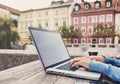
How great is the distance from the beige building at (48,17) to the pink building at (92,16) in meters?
0.75

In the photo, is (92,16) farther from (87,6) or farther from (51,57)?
(51,57)

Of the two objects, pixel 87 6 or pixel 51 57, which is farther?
pixel 87 6

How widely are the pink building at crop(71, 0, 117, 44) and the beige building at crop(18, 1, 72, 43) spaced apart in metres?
0.75

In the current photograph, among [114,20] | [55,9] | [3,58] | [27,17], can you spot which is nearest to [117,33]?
[114,20]

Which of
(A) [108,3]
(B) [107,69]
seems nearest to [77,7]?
(A) [108,3]

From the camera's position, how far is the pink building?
1589 cm

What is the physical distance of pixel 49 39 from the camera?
101 centimetres

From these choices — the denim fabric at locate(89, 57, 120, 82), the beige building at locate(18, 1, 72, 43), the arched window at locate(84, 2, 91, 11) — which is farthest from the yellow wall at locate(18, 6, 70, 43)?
the denim fabric at locate(89, 57, 120, 82)

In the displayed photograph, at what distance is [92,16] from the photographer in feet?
53.8

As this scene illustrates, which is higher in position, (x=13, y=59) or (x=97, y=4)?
(x=97, y=4)

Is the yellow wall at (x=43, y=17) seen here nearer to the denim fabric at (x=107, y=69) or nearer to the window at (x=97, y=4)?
the window at (x=97, y=4)

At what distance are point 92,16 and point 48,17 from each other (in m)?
4.03

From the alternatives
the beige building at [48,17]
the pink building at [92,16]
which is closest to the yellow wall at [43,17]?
the beige building at [48,17]

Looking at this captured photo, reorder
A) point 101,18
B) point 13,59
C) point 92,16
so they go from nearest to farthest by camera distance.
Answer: point 13,59, point 101,18, point 92,16
